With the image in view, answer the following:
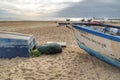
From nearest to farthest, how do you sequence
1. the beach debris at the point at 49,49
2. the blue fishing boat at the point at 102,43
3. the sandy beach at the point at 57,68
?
1. the sandy beach at the point at 57,68
2. the blue fishing boat at the point at 102,43
3. the beach debris at the point at 49,49

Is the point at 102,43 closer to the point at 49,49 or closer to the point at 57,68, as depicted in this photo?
the point at 57,68

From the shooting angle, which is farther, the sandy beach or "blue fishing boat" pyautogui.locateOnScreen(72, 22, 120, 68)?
"blue fishing boat" pyautogui.locateOnScreen(72, 22, 120, 68)

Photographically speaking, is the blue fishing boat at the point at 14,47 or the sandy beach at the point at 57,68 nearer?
the sandy beach at the point at 57,68

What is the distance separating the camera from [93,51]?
7.62m

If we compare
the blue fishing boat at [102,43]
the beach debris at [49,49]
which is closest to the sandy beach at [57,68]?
the beach debris at [49,49]

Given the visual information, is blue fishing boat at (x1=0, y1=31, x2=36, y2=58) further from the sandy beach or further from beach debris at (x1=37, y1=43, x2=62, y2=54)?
beach debris at (x1=37, y1=43, x2=62, y2=54)

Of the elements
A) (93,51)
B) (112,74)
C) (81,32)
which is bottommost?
(112,74)

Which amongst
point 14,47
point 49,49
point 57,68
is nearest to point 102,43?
point 57,68

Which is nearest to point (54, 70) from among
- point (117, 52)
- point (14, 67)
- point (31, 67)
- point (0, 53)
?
point (31, 67)

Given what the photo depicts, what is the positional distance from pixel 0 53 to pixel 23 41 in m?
0.99

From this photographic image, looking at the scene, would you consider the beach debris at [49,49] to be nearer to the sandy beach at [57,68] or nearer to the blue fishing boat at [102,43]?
the sandy beach at [57,68]

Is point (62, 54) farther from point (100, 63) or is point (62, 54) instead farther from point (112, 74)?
point (112, 74)

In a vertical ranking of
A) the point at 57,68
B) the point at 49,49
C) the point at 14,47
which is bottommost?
the point at 57,68

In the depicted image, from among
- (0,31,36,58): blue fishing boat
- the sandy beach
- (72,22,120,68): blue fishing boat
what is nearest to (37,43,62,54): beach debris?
the sandy beach
